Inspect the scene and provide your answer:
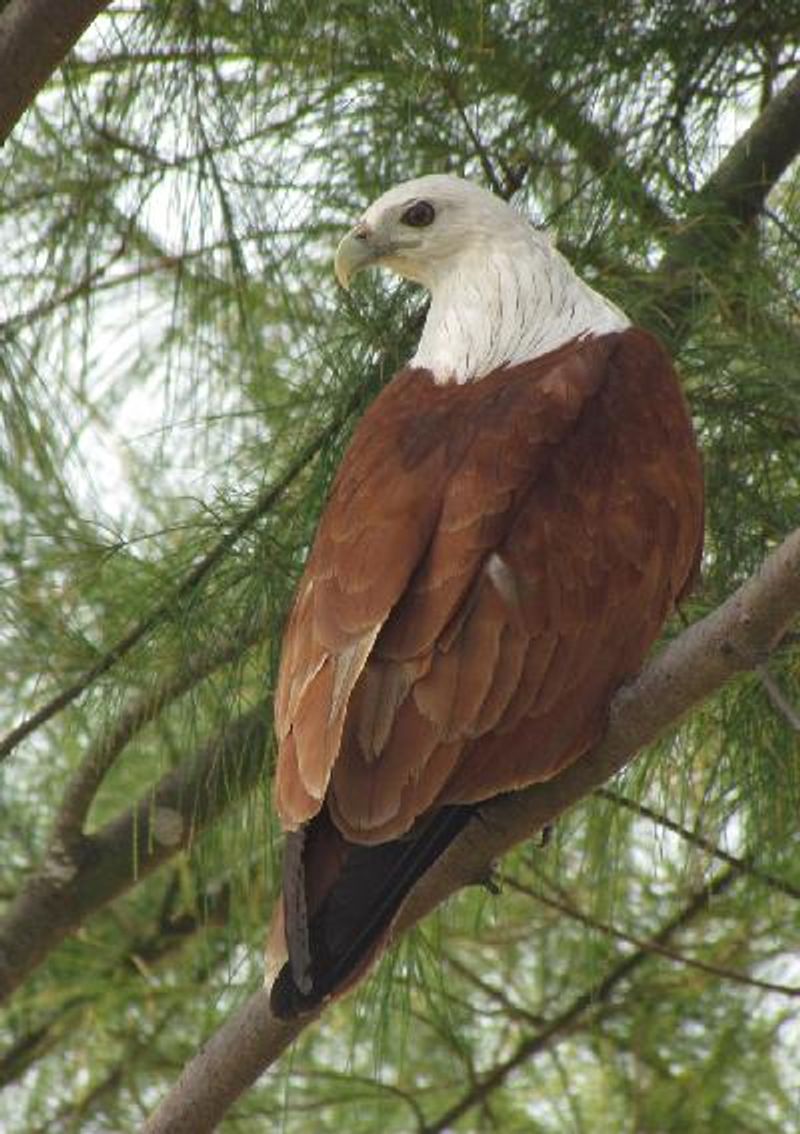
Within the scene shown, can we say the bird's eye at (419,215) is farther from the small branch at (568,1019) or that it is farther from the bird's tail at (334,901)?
the small branch at (568,1019)

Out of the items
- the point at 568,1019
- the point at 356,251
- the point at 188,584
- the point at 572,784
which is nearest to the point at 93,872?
the point at 188,584

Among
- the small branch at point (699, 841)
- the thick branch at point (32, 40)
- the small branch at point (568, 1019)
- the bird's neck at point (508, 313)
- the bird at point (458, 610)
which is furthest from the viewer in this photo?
the small branch at point (568, 1019)

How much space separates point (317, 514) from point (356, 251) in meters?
0.32

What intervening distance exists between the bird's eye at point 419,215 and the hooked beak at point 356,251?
A: 0.04 meters

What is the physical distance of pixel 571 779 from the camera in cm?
218

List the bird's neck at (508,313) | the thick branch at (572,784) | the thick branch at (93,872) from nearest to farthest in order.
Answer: the thick branch at (572,784), the bird's neck at (508,313), the thick branch at (93,872)

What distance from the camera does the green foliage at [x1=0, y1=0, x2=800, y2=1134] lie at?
9.00 feet

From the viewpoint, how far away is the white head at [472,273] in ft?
8.31

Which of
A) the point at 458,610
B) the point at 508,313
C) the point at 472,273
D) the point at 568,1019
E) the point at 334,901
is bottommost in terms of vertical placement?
the point at 334,901

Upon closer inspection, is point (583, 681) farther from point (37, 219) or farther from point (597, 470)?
point (37, 219)

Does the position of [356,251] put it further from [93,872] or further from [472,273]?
[93,872]

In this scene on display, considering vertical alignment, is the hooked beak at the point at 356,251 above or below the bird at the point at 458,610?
above

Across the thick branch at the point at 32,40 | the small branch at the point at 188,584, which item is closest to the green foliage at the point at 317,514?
the small branch at the point at 188,584

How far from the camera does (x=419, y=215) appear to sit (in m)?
2.74
